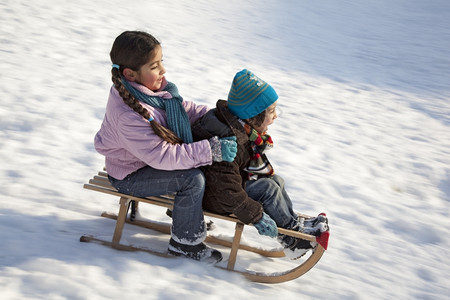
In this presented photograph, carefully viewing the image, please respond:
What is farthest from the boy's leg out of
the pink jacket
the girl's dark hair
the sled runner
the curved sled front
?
the girl's dark hair

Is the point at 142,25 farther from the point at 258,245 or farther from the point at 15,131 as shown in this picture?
the point at 258,245

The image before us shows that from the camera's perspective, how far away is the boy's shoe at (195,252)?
9.38ft

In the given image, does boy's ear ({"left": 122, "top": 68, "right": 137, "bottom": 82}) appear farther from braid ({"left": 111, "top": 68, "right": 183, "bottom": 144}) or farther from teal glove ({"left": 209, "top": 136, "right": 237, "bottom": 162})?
teal glove ({"left": 209, "top": 136, "right": 237, "bottom": 162})

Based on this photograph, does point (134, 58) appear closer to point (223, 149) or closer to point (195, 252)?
point (223, 149)

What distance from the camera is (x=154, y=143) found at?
2.60 metres

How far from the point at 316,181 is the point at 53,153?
2.31 meters

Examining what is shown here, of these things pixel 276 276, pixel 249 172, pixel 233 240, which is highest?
pixel 249 172

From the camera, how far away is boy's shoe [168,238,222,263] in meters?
2.86

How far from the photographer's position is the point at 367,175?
185 inches

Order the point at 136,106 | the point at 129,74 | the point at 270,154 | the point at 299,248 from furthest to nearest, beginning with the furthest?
1. the point at 270,154
2. the point at 299,248
3. the point at 129,74
4. the point at 136,106


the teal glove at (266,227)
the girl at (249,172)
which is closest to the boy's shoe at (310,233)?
the girl at (249,172)

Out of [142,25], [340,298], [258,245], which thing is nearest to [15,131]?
[258,245]

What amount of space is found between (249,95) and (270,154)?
2.13 metres

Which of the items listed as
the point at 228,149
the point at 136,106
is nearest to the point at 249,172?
the point at 228,149
